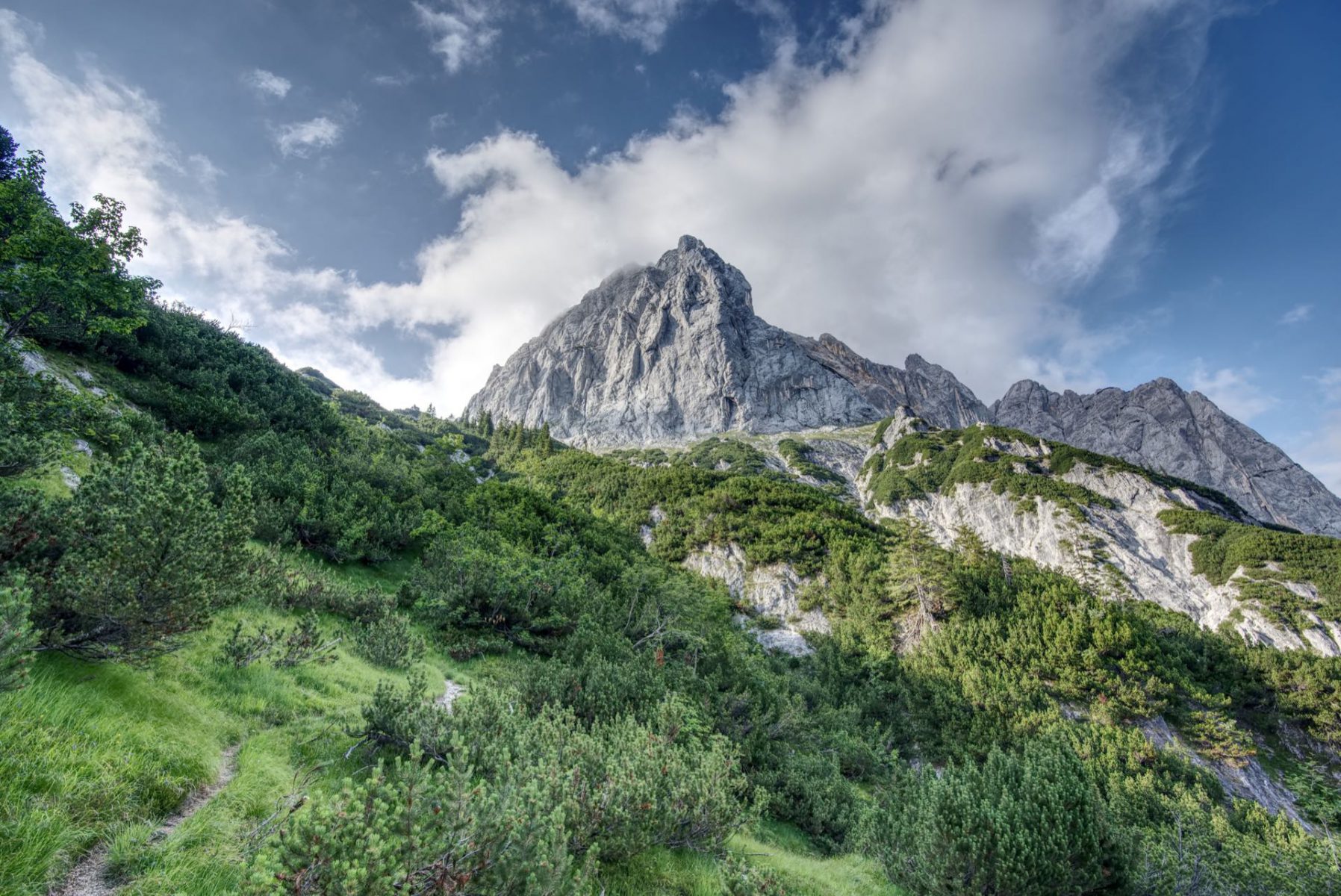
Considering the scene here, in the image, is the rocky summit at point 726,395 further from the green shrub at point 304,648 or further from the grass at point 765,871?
the green shrub at point 304,648

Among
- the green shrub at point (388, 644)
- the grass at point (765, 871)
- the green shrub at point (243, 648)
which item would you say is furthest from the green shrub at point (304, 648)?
the grass at point (765, 871)

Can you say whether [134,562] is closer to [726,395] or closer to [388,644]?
[388,644]

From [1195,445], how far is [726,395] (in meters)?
167

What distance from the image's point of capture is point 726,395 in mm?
141750

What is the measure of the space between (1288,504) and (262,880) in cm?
23999

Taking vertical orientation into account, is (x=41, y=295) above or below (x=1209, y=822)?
above

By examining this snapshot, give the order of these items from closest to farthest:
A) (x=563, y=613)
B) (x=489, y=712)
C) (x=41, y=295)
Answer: (x=489, y=712)
(x=41, y=295)
(x=563, y=613)

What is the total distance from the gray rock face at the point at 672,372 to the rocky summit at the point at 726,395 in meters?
0.45

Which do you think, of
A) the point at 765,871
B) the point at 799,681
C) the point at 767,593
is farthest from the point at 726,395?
the point at 765,871

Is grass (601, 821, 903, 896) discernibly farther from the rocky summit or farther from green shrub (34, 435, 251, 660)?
the rocky summit

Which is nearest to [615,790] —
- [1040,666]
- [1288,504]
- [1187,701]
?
[1040,666]

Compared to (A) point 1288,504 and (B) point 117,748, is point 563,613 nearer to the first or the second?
(B) point 117,748

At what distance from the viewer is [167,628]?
6.15 m

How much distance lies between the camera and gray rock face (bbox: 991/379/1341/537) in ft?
484
